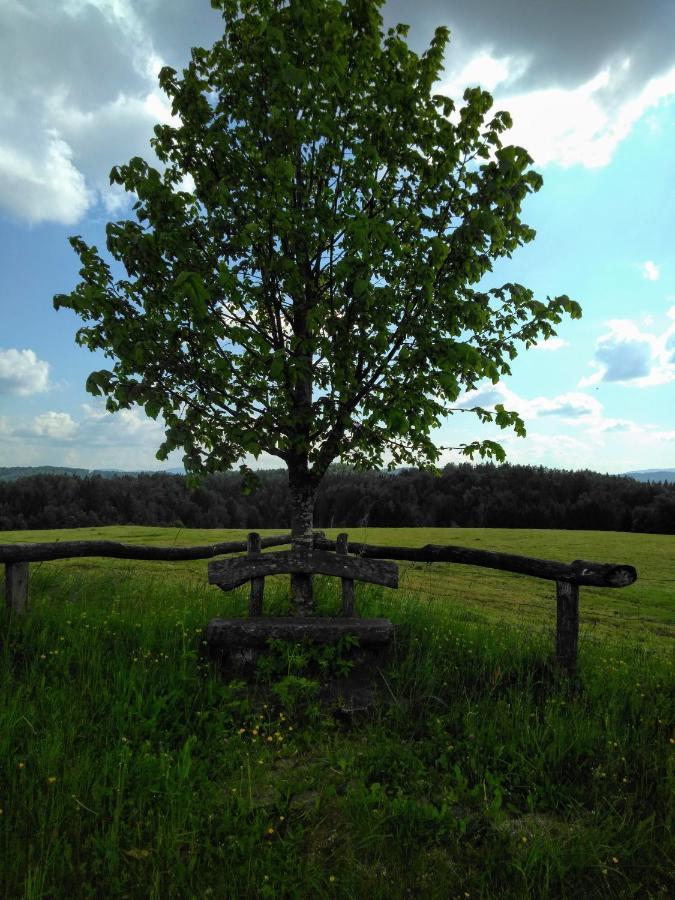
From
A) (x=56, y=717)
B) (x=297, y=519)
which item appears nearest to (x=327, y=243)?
(x=297, y=519)

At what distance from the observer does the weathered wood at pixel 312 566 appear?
679cm

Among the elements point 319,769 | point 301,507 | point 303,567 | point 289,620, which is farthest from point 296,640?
point 301,507

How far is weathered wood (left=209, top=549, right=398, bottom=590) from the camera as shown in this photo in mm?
6785

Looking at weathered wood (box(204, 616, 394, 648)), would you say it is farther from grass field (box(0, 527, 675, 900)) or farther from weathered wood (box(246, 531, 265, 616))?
weathered wood (box(246, 531, 265, 616))

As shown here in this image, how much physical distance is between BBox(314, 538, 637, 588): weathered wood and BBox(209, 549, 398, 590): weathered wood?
103 cm

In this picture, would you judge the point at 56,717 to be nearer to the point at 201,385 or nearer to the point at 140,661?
the point at 140,661

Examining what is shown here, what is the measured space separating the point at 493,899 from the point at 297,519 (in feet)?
16.5

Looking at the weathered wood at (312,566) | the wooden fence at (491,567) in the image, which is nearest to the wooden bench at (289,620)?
the weathered wood at (312,566)

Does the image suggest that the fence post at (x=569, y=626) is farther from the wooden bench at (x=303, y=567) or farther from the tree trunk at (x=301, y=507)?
the tree trunk at (x=301, y=507)

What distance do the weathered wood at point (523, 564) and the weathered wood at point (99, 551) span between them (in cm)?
183

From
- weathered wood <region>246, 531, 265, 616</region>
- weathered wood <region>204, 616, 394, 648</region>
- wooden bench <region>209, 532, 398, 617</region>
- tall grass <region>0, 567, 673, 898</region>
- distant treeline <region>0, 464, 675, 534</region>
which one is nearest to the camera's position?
tall grass <region>0, 567, 673, 898</region>

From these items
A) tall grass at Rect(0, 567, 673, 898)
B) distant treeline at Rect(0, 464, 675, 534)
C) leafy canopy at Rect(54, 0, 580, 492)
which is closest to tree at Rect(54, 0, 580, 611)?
leafy canopy at Rect(54, 0, 580, 492)

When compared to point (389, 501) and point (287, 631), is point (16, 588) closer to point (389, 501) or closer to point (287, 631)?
point (287, 631)

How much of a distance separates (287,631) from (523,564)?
3.18 meters
